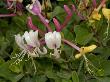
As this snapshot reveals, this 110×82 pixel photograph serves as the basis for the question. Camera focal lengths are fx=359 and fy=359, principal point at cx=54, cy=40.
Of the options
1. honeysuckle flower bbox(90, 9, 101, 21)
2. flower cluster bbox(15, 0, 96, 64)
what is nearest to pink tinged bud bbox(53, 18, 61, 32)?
flower cluster bbox(15, 0, 96, 64)

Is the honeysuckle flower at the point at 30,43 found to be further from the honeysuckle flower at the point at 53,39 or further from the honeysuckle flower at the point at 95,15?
the honeysuckle flower at the point at 95,15

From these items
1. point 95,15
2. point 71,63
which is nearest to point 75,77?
point 71,63

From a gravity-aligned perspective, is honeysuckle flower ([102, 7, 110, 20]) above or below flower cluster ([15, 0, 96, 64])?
above

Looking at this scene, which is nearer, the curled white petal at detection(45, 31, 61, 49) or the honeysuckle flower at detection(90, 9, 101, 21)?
the curled white petal at detection(45, 31, 61, 49)

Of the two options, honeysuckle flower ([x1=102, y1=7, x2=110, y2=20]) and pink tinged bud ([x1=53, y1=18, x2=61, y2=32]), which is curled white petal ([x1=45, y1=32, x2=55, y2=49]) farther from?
honeysuckle flower ([x1=102, y1=7, x2=110, y2=20])

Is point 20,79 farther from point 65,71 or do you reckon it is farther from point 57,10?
point 57,10

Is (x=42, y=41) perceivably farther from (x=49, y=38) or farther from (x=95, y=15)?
(x=95, y=15)

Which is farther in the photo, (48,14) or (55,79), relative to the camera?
(48,14)

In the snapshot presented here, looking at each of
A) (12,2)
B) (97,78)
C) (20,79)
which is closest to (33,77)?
(20,79)

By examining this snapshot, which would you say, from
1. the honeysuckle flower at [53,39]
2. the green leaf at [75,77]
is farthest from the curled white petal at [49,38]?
the green leaf at [75,77]
